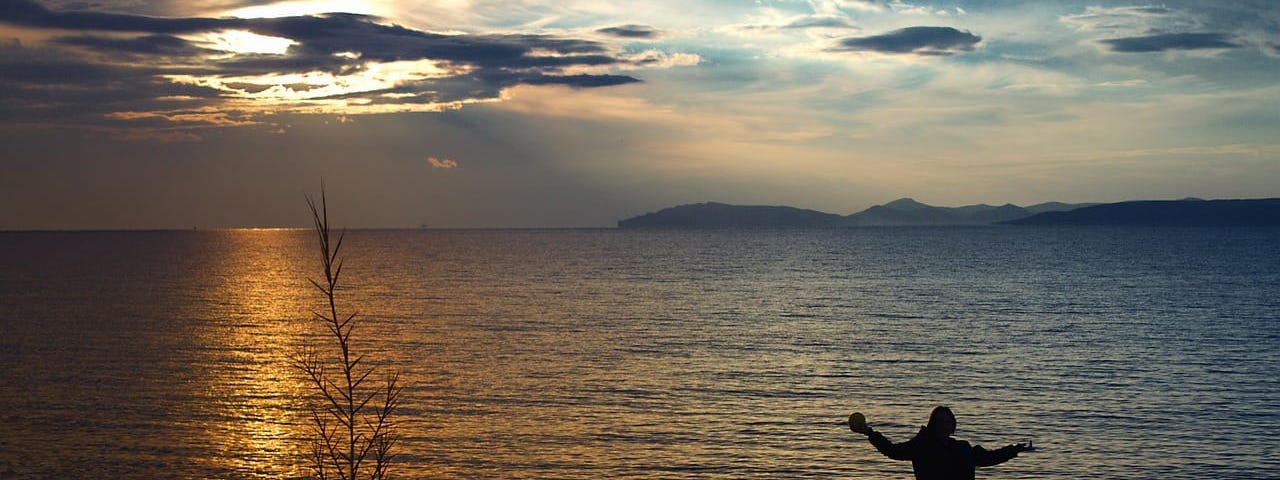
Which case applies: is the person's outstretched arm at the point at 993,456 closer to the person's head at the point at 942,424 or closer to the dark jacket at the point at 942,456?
the dark jacket at the point at 942,456

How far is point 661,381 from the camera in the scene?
4322 centimetres

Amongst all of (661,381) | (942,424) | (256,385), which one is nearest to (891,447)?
(942,424)

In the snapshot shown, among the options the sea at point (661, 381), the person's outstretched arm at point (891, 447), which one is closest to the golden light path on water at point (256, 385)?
the sea at point (661, 381)

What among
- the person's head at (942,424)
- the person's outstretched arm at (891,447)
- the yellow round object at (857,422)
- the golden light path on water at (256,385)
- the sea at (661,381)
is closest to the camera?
the yellow round object at (857,422)

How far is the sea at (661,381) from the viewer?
30.4 metres

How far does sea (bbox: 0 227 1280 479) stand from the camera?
3044 centimetres

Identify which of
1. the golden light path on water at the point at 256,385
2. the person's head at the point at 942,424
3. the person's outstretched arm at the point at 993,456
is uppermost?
the person's head at the point at 942,424

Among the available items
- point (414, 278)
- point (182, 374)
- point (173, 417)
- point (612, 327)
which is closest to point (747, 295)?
point (612, 327)

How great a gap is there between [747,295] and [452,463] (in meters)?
69.5

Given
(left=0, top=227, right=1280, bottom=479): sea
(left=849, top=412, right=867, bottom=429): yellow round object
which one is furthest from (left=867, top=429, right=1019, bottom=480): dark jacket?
(left=0, top=227, right=1280, bottom=479): sea

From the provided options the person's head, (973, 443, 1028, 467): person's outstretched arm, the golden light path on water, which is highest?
the person's head

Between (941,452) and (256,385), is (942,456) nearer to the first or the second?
(941,452)

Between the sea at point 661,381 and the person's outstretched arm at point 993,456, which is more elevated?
the person's outstretched arm at point 993,456

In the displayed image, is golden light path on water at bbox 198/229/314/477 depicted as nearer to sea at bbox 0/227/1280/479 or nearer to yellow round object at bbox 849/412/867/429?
sea at bbox 0/227/1280/479
